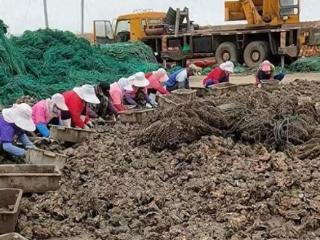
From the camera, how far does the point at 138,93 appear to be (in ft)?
36.9

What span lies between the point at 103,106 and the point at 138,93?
1358 millimetres

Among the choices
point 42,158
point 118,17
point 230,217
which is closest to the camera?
point 230,217

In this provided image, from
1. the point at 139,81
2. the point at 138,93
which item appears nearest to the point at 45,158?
the point at 139,81

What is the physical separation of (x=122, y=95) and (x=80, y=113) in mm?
2227

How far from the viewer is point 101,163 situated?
7.12 metres

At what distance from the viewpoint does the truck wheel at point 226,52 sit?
22.2m

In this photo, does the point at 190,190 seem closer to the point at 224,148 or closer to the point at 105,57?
the point at 224,148

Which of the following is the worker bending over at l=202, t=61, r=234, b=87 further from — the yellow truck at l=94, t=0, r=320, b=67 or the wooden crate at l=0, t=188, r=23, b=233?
the wooden crate at l=0, t=188, r=23, b=233

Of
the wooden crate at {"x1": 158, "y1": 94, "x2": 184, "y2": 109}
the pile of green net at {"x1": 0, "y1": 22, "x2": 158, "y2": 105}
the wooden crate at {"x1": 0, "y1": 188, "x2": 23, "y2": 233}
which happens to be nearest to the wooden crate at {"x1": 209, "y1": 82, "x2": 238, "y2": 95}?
the wooden crate at {"x1": 158, "y1": 94, "x2": 184, "y2": 109}

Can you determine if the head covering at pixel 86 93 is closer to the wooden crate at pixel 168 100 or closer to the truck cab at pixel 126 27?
the wooden crate at pixel 168 100

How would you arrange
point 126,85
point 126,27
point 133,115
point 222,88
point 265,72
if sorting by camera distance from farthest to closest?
Result: point 126,27, point 265,72, point 222,88, point 126,85, point 133,115

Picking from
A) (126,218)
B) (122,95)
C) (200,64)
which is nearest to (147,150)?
(126,218)

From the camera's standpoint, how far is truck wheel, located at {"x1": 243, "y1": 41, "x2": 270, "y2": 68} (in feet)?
70.2

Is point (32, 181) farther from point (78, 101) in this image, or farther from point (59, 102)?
point (78, 101)
